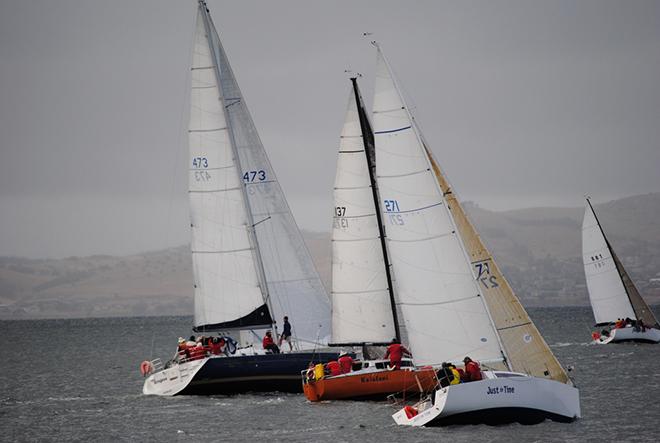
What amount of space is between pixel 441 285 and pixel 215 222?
41.5 ft

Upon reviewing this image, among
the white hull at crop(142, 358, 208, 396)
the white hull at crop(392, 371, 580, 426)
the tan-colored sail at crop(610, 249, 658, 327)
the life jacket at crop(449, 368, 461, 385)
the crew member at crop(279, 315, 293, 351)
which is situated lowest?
the white hull at crop(392, 371, 580, 426)

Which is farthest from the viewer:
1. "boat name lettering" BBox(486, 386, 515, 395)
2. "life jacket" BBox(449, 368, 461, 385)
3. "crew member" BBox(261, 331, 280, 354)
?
"crew member" BBox(261, 331, 280, 354)

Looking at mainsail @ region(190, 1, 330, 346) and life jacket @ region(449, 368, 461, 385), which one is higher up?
mainsail @ region(190, 1, 330, 346)

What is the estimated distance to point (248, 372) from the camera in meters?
38.6

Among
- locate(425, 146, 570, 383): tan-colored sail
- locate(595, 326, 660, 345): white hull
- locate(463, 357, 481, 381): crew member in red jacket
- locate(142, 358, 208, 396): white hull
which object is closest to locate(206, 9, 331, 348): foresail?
locate(142, 358, 208, 396): white hull

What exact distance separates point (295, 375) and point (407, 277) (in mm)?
8822

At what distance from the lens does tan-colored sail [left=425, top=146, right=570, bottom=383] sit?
98.7 feet

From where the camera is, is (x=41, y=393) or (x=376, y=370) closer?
(x=376, y=370)

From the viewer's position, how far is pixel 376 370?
36.0 m

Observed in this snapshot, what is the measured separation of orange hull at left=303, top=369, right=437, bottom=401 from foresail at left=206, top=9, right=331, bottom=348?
571cm

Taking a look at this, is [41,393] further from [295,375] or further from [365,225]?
[365,225]

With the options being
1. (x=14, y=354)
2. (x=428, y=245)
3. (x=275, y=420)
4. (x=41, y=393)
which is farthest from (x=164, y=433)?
(x=14, y=354)

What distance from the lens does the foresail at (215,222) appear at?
41.3 metres

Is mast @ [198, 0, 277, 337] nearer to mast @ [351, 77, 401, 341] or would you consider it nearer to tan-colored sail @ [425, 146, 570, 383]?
mast @ [351, 77, 401, 341]
